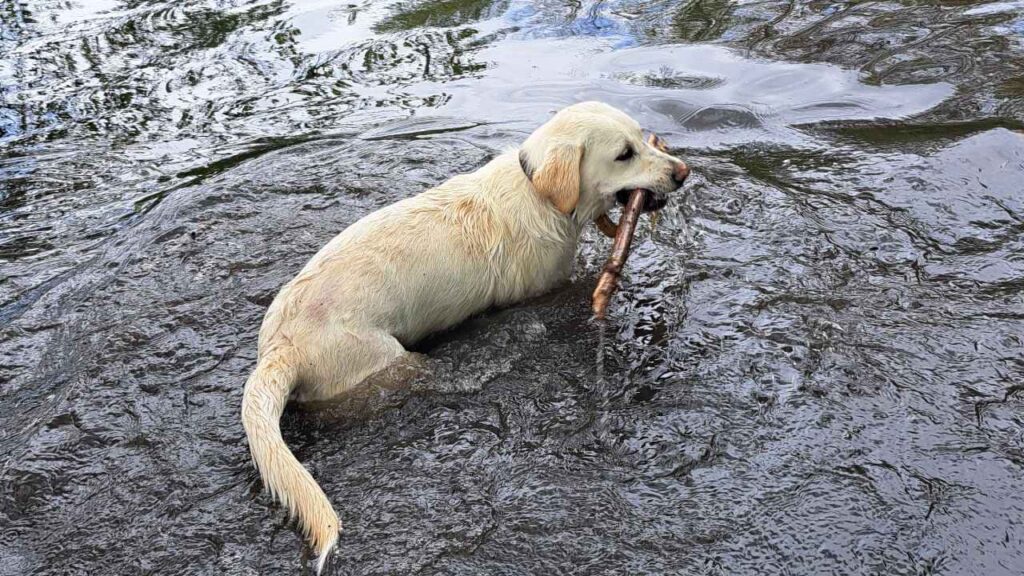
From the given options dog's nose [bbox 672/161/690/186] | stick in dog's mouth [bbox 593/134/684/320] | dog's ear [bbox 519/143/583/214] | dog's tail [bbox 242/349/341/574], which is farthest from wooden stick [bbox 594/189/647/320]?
dog's tail [bbox 242/349/341/574]

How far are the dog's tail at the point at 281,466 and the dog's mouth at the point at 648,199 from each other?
224 cm

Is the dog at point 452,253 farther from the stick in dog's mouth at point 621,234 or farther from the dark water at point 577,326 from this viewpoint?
the dark water at point 577,326

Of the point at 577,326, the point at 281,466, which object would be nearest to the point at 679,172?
the point at 577,326

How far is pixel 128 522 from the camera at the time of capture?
11.8ft

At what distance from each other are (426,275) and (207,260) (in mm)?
1877

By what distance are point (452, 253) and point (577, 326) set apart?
0.84 meters

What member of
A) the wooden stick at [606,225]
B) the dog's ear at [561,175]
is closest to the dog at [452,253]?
the dog's ear at [561,175]

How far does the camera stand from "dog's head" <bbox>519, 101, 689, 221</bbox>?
4.84 m

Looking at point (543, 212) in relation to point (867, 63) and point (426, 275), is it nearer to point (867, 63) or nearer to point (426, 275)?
point (426, 275)

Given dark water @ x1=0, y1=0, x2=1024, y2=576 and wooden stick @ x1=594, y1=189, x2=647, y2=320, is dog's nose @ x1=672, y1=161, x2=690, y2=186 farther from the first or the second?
dark water @ x1=0, y1=0, x2=1024, y2=576

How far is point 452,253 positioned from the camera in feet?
15.9

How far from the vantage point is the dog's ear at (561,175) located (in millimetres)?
4824

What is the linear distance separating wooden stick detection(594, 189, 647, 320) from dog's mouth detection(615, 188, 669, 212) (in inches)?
1.1

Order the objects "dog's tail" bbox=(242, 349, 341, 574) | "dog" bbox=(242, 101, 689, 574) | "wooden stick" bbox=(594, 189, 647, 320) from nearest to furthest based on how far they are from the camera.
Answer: "dog's tail" bbox=(242, 349, 341, 574) → "dog" bbox=(242, 101, 689, 574) → "wooden stick" bbox=(594, 189, 647, 320)
